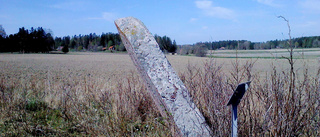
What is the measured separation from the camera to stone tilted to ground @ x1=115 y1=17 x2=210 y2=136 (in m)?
2.75

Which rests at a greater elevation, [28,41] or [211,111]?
[28,41]

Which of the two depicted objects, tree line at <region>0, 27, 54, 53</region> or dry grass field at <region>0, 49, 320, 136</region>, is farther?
tree line at <region>0, 27, 54, 53</region>

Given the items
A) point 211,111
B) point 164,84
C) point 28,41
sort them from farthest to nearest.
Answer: point 28,41
point 164,84
point 211,111

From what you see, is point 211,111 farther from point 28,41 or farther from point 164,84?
point 28,41

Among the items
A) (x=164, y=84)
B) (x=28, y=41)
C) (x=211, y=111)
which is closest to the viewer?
(x=211, y=111)

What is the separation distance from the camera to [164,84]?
9.93 feet

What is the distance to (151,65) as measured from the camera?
3.20 metres

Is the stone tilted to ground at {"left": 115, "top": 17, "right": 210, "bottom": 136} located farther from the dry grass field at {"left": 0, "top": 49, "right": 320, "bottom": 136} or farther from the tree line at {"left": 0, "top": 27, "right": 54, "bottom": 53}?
the tree line at {"left": 0, "top": 27, "right": 54, "bottom": 53}

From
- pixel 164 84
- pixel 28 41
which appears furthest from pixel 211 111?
pixel 28 41

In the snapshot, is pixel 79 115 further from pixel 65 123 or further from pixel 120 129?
pixel 120 129

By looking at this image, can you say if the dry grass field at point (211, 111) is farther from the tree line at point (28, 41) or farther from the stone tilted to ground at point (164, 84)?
the tree line at point (28, 41)

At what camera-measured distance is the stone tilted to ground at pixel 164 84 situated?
9.01 feet

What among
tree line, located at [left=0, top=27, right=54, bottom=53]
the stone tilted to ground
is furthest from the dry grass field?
tree line, located at [left=0, top=27, right=54, bottom=53]

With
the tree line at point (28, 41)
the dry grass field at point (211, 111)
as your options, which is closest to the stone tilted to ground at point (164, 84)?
the dry grass field at point (211, 111)
